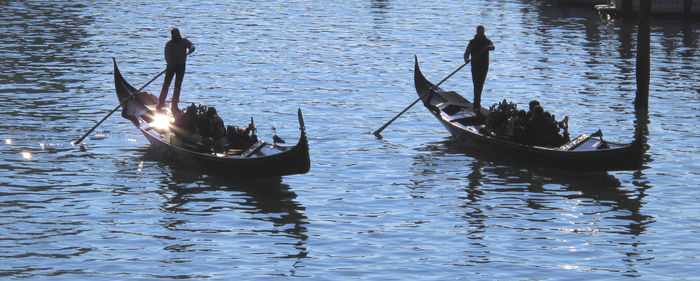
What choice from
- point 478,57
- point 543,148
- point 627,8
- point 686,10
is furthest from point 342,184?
point 627,8

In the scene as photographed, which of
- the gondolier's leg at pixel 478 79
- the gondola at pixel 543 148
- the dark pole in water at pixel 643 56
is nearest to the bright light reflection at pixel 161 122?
the gondola at pixel 543 148

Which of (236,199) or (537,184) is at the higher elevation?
(236,199)

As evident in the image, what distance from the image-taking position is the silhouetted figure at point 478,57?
19922 millimetres

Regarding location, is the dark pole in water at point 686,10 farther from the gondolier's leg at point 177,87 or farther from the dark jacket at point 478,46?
the gondolier's leg at point 177,87

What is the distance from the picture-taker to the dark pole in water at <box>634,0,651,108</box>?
2216cm

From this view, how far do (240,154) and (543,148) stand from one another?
179 inches

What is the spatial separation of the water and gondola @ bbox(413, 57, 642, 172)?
0.82 ft

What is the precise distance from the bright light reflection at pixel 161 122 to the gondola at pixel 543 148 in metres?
4.81

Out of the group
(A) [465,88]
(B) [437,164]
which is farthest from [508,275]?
(A) [465,88]

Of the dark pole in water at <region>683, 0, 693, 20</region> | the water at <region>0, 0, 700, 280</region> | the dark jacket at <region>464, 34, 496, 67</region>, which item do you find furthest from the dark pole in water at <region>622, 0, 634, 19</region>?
the dark jacket at <region>464, 34, 496, 67</region>

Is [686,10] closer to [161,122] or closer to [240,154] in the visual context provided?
[161,122]

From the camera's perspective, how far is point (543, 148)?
1678 centimetres

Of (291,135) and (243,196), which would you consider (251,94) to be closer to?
(291,135)

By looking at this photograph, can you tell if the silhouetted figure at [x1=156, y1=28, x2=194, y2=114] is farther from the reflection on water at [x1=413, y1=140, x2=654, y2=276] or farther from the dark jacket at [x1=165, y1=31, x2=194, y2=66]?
the reflection on water at [x1=413, y1=140, x2=654, y2=276]
